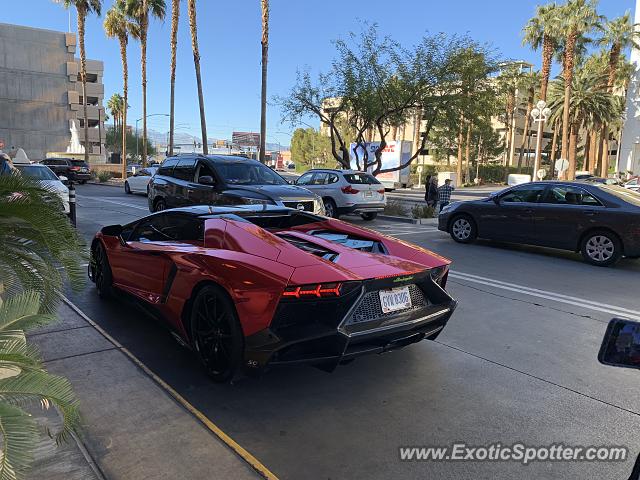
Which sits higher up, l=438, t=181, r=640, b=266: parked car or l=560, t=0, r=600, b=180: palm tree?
l=560, t=0, r=600, b=180: palm tree

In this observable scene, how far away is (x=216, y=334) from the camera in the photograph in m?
3.86

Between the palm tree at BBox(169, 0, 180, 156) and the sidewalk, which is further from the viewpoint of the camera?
the palm tree at BBox(169, 0, 180, 156)

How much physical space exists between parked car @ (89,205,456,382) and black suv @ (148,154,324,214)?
5.26 metres

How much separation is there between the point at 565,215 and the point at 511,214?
1130 mm

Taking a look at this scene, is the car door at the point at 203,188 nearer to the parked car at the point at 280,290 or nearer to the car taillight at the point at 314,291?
the parked car at the point at 280,290

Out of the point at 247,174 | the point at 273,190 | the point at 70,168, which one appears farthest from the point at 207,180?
the point at 70,168

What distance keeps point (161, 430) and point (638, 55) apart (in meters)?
53.9

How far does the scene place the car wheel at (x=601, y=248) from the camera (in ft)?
30.5

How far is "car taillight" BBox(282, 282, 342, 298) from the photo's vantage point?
3.42 m

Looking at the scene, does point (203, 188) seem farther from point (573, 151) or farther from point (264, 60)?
point (573, 151)

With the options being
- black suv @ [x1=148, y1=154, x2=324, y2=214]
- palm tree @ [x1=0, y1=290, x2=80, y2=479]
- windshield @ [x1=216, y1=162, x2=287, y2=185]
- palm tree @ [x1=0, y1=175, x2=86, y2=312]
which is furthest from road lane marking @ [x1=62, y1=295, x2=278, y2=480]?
windshield @ [x1=216, y1=162, x2=287, y2=185]

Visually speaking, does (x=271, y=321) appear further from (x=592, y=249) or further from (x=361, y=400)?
(x=592, y=249)

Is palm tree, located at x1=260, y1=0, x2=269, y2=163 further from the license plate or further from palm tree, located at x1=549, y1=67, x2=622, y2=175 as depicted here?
palm tree, located at x1=549, y1=67, x2=622, y2=175

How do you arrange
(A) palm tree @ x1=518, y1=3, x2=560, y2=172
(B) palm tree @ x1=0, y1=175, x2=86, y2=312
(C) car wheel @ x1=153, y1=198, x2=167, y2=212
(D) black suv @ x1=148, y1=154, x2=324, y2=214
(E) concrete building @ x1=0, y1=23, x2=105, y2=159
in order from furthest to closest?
(E) concrete building @ x1=0, y1=23, x2=105, y2=159, (A) palm tree @ x1=518, y1=3, x2=560, y2=172, (C) car wheel @ x1=153, y1=198, x2=167, y2=212, (D) black suv @ x1=148, y1=154, x2=324, y2=214, (B) palm tree @ x1=0, y1=175, x2=86, y2=312
